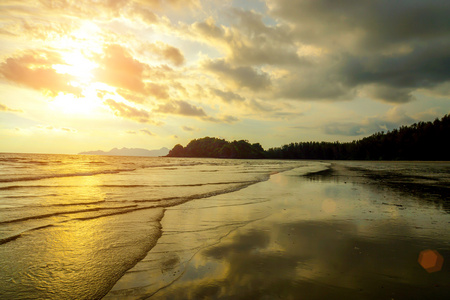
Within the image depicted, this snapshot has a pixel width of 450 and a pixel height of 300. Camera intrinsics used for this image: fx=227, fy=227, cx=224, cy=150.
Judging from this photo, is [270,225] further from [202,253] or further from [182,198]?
[182,198]

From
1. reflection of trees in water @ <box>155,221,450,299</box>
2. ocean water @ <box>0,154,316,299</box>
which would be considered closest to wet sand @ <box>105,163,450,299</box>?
reflection of trees in water @ <box>155,221,450,299</box>

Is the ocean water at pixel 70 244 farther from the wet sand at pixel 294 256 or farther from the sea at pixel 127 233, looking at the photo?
the wet sand at pixel 294 256

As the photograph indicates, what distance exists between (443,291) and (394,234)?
3151 mm

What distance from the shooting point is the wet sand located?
3705 millimetres

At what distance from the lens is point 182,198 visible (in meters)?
12.7

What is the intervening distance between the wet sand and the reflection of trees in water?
0.6 inches

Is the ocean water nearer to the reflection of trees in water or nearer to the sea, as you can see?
the sea

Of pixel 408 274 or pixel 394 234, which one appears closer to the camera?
pixel 408 274

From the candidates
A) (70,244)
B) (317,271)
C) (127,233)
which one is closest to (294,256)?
(317,271)

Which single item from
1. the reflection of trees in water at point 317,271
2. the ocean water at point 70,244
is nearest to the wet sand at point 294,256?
the reflection of trees in water at point 317,271

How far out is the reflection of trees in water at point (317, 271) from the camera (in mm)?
3605

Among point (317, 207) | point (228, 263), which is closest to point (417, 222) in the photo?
point (317, 207)

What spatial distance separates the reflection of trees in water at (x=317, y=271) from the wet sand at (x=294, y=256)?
0.05ft

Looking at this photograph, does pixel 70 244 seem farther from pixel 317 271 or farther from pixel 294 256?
pixel 317 271
